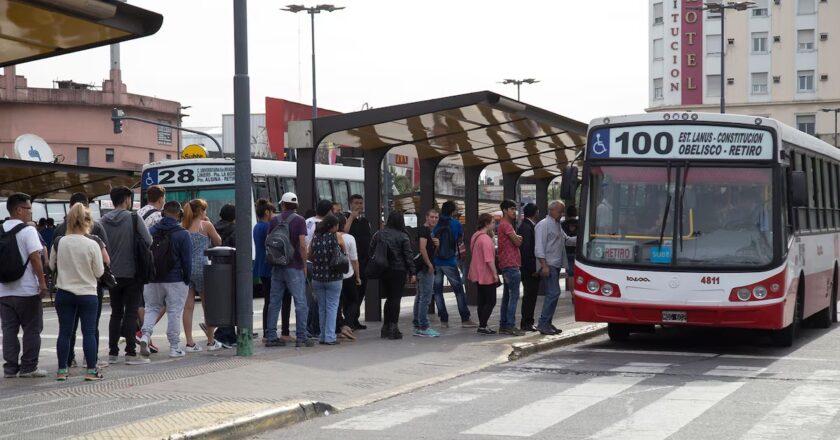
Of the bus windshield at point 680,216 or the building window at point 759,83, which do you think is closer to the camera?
the bus windshield at point 680,216

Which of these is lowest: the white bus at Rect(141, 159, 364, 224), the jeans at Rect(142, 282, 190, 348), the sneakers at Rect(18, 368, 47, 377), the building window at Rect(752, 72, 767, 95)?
the sneakers at Rect(18, 368, 47, 377)

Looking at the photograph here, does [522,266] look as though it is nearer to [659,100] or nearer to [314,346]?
[314,346]

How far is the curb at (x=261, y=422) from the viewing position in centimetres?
869

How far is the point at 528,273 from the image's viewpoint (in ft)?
56.2

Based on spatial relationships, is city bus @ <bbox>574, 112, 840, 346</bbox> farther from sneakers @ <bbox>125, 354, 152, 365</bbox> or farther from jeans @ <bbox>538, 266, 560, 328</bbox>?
sneakers @ <bbox>125, 354, 152, 365</bbox>

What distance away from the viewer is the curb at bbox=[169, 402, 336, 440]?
342 inches

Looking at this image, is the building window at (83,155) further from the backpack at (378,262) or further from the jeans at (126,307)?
the jeans at (126,307)

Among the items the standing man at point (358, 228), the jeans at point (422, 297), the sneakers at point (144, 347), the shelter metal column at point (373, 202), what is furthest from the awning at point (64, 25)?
the shelter metal column at point (373, 202)

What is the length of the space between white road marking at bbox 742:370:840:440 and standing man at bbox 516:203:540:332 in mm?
5420

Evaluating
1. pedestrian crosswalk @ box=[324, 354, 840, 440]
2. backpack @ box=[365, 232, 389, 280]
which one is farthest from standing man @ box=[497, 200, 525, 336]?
pedestrian crosswalk @ box=[324, 354, 840, 440]

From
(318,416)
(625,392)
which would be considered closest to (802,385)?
(625,392)

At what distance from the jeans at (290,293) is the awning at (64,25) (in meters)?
4.95

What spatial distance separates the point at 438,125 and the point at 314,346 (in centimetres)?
→ 429

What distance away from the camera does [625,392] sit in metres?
11.6
